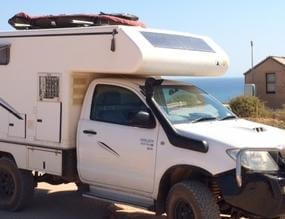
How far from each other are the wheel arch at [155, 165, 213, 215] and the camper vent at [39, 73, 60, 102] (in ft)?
7.04

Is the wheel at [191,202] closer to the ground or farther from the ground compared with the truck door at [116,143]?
closer to the ground

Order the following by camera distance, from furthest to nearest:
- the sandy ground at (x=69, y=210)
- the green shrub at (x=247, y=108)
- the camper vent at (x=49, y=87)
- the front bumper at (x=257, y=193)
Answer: the green shrub at (x=247, y=108) < the sandy ground at (x=69, y=210) < the camper vent at (x=49, y=87) < the front bumper at (x=257, y=193)

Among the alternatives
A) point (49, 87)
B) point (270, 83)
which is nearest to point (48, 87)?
point (49, 87)

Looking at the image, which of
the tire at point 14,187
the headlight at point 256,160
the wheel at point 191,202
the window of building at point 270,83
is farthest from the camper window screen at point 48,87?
the window of building at point 270,83

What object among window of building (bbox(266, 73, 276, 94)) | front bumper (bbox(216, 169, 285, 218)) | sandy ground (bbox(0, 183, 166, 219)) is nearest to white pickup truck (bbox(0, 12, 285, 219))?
front bumper (bbox(216, 169, 285, 218))

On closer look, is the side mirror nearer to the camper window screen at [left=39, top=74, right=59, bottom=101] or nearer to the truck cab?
the truck cab

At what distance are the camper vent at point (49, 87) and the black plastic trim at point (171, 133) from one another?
58.0 inches

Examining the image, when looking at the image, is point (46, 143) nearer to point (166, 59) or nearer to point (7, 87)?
point (7, 87)

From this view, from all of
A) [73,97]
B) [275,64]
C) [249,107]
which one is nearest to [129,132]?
[73,97]

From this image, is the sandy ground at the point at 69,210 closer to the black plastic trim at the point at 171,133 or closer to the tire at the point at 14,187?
the tire at the point at 14,187

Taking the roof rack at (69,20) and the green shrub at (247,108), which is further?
the green shrub at (247,108)

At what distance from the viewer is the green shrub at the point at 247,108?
31.7 m

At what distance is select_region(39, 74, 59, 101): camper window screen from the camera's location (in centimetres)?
870

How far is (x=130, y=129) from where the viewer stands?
7.78 meters
